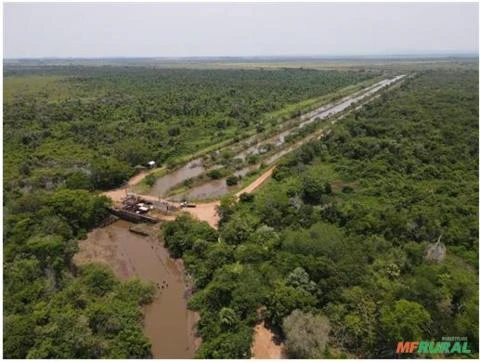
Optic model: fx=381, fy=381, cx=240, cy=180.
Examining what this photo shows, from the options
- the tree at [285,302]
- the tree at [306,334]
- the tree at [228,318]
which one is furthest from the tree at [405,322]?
the tree at [228,318]

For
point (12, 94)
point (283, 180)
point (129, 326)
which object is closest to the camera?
point (129, 326)

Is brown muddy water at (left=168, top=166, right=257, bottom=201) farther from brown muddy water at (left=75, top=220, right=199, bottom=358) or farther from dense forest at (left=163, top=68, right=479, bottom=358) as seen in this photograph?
brown muddy water at (left=75, top=220, right=199, bottom=358)

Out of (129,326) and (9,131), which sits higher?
(9,131)

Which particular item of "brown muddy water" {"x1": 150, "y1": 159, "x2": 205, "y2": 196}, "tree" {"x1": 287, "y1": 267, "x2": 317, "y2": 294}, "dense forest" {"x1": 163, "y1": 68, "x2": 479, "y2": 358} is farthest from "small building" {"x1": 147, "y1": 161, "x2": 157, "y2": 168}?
"tree" {"x1": 287, "y1": 267, "x2": 317, "y2": 294}

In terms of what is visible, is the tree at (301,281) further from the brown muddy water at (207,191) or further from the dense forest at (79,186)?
the brown muddy water at (207,191)

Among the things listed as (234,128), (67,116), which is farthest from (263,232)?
(67,116)

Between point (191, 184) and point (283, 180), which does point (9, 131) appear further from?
point (283, 180)

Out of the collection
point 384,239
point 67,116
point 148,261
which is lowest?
point 148,261
